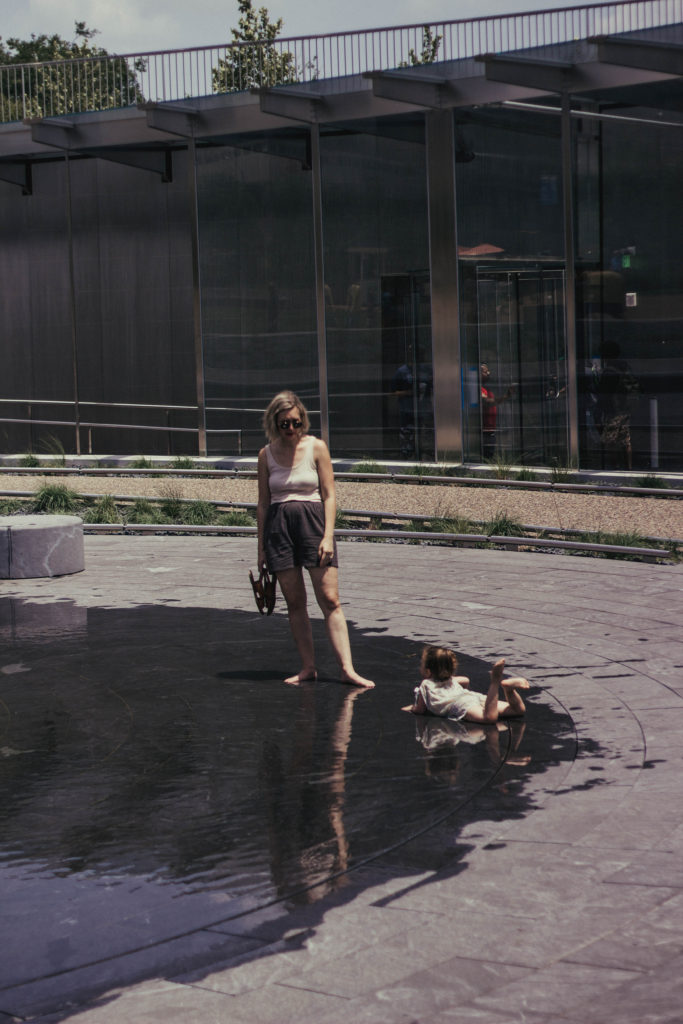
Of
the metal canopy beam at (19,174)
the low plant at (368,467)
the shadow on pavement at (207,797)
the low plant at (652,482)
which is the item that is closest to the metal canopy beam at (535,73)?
the low plant at (652,482)

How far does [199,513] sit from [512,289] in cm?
743

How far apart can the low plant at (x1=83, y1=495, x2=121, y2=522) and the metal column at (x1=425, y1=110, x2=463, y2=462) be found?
692 cm

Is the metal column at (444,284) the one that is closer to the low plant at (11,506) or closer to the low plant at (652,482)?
the low plant at (652,482)

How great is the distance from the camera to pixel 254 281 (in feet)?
81.5

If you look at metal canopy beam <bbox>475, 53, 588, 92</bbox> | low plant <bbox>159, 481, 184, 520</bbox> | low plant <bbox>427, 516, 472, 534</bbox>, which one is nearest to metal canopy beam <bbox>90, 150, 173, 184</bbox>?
metal canopy beam <bbox>475, 53, 588, 92</bbox>

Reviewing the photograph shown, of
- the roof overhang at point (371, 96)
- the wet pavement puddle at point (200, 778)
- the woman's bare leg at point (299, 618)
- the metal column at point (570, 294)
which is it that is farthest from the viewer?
the metal column at point (570, 294)

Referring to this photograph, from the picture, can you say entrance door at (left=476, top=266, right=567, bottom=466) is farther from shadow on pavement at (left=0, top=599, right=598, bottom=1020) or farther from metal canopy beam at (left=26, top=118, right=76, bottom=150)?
shadow on pavement at (left=0, top=599, right=598, bottom=1020)

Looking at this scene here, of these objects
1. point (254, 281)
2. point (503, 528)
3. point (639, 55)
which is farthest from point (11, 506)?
point (639, 55)

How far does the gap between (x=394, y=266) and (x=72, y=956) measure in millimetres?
19549

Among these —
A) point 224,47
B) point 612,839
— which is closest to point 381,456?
point 224,47

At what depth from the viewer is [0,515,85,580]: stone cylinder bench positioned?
12359 millimetres

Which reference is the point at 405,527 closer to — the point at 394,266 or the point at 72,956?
the point at 394,266

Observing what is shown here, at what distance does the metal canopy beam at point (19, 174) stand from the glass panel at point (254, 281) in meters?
5.32

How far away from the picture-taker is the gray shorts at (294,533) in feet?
24.3
